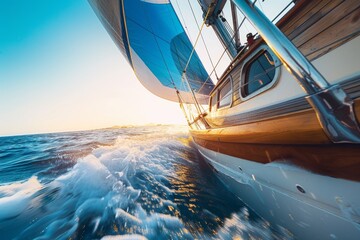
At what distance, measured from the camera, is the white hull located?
858mm

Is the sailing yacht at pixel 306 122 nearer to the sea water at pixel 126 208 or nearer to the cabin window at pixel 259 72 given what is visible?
the cabin window at pixel 259 72

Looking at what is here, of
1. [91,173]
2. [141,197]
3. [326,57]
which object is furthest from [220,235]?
[91,173]

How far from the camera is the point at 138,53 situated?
Result: 7203 mm

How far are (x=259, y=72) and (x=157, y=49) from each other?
6.27 metres

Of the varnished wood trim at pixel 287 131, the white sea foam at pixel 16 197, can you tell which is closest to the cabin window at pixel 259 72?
the varnished wood trim at pixel 287 131

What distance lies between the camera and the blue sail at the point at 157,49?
22.9 feet

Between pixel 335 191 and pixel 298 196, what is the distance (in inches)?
13.0

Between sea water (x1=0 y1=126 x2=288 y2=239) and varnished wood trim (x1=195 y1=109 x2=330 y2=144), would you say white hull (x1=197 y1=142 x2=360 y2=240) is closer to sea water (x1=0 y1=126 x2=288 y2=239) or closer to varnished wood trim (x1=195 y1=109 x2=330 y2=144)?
varnished wood trim (x1=195 y1=109 x2=330 y2=144)

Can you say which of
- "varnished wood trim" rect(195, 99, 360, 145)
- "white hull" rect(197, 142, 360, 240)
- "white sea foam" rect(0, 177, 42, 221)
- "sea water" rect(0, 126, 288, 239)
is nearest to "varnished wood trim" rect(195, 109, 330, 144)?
"varnished wood trim" rect(195, 99, 360, 145)

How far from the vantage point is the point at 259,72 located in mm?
2146

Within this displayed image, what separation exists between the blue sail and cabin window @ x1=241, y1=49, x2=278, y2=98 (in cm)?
418

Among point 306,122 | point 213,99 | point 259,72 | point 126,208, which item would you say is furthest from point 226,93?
point 126,208

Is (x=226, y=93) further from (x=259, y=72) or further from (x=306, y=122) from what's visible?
(x=306, y=122)

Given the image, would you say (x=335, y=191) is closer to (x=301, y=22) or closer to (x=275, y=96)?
(x=275, y=96)
